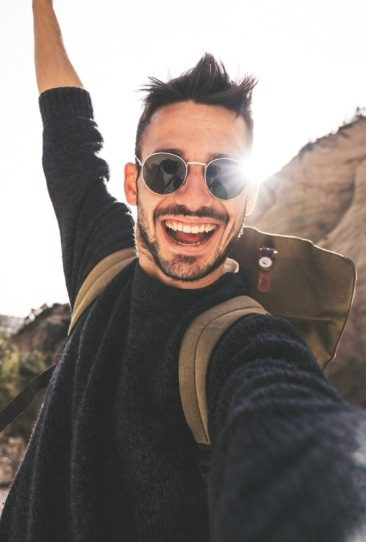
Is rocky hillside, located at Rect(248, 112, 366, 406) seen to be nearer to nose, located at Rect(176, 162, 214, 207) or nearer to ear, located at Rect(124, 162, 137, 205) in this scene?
ear, located at Rect(124, 162, 137, 205)

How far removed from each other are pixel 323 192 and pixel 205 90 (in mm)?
8880

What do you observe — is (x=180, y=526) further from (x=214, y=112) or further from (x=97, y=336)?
(x=214, y=112)

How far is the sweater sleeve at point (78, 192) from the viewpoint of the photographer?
2.19 m

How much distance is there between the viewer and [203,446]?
3.72 feet

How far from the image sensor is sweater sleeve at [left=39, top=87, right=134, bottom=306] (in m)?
2.19

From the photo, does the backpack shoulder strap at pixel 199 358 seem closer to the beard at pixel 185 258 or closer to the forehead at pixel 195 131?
the beard at pixel 185 258

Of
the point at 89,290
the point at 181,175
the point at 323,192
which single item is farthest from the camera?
the point at 323,192

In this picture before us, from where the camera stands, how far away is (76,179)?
2.32 metres

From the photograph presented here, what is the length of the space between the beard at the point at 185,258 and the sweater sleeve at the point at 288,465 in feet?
2.48

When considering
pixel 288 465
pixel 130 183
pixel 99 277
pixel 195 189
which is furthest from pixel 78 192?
pixel 288 465

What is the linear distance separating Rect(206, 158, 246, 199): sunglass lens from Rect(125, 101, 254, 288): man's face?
0.03 m

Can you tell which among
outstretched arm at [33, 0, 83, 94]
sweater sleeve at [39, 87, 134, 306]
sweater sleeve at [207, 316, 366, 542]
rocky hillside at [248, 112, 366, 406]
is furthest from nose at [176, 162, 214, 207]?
rocky hillside at [248, 112, 366, 406]

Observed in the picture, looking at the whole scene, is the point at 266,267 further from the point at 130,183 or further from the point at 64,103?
the point at 64,103

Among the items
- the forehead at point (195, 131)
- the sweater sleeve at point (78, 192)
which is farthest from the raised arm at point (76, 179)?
the forehead at point (195, 131)
